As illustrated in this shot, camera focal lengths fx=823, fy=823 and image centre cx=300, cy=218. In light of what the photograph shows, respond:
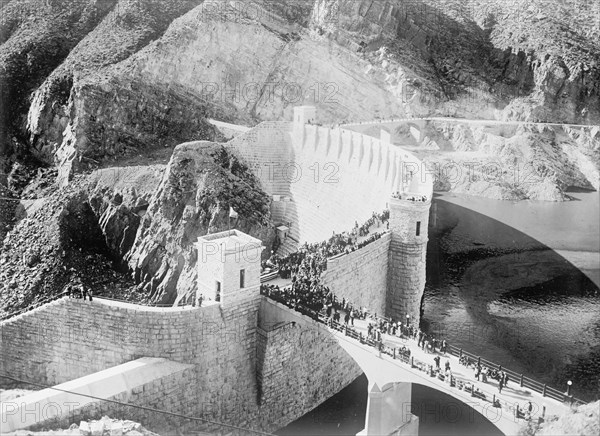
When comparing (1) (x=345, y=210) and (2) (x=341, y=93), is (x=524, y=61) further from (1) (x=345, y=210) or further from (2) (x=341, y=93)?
(1) (x=345, y=210)

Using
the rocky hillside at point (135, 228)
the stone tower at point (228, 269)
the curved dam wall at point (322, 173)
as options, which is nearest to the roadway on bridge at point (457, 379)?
the stone tower at point (228, 269)

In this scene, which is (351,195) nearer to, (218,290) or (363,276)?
(363,276)

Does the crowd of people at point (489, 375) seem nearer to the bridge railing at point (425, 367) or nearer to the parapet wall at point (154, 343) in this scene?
the bridge railing at point (425, 367)

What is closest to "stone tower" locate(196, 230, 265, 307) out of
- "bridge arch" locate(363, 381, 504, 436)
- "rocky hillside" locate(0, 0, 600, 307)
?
"bridge arch" locate(363, 381, 504, 436)

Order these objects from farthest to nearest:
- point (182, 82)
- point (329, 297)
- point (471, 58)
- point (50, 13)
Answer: point (471, 58)
point (50, 13)
point (182, 82)
point (329, 297)

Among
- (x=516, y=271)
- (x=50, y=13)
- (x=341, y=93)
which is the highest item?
(x=50, y=13)

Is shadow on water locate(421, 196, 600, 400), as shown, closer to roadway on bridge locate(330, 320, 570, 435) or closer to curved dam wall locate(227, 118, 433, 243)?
curved dam wall locate(227, 118, 433, 243)

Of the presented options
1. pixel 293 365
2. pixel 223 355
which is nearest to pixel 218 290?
pixel 223 355

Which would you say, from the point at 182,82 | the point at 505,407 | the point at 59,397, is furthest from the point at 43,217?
the point at 505,407
